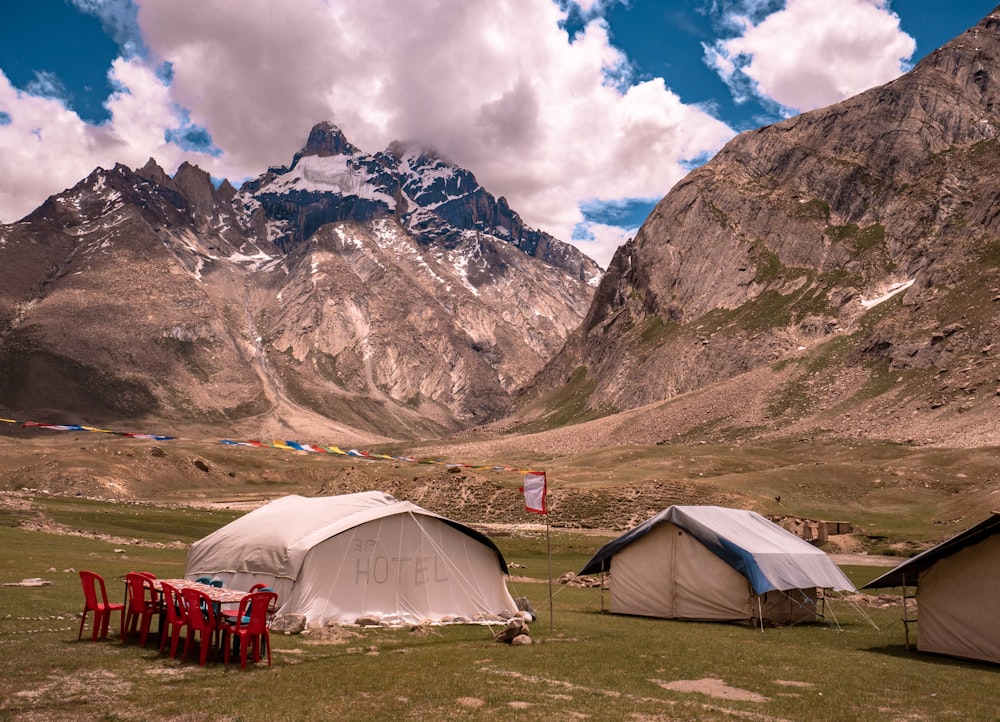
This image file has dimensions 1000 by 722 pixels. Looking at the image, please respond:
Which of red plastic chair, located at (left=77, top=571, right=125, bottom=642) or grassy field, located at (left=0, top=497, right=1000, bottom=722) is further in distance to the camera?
red plastic chair, located at (left=77, top=571, right=125, bottom=642)

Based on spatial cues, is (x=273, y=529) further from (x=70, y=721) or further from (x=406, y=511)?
(x=70, y=721)

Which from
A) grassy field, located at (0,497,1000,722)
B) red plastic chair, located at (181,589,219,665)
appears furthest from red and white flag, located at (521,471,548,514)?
red plastic chair, located at (181,589,219,665)

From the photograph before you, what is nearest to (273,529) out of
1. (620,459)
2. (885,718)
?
(885,718)

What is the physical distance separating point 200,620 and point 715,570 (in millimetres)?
17534

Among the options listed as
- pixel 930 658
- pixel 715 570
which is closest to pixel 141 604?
pixel 715 570

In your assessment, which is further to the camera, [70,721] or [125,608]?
[125,608]

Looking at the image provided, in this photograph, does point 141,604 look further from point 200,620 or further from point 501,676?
point 501,676

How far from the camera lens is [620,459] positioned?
124 meters

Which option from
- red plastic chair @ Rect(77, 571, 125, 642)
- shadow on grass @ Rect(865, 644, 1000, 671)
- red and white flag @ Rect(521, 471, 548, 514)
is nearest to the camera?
red plastic chair @ Rect(77, 571, 125, 642)

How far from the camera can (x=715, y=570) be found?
2770cm

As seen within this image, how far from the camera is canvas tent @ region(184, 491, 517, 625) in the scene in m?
23.4

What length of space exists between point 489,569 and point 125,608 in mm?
11510

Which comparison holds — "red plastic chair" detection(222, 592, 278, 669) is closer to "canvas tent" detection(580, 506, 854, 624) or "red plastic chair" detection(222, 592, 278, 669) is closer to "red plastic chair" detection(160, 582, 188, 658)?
"red plastic chair" detection(160, 582, 188, 658)

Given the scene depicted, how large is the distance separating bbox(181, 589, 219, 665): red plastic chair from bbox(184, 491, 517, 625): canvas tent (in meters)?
6.28
